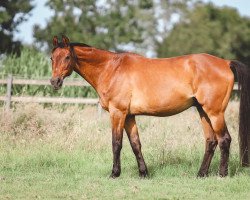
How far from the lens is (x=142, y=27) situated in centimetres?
3259

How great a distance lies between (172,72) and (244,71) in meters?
1.19

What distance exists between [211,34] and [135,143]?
103ft

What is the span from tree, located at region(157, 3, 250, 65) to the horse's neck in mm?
28518

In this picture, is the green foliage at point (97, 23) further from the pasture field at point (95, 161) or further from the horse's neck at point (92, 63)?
the horse's neck at point (92, 63)

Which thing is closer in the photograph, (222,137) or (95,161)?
(222,137)

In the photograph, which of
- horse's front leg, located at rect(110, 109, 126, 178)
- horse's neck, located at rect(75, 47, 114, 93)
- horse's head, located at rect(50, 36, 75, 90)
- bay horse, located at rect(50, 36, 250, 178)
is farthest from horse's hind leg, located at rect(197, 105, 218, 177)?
horse's head, located at rect(50, 36, 75, 90)

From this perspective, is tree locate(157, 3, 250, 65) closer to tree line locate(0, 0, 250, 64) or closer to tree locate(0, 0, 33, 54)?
tree line locate(0, 0, 250, 64)

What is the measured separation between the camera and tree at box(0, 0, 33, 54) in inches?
1052

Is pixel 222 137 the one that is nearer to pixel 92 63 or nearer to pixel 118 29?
pixel 92 63

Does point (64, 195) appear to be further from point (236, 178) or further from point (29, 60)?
point (29, 60)

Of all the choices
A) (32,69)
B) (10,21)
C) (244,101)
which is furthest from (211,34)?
(244,101)

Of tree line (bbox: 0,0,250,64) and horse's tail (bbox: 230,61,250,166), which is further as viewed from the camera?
tree line (bbox: 0,0,250,64)

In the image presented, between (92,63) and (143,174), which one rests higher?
(92,63)

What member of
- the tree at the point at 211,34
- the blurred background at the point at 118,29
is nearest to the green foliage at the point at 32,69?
the blurred background at the point at 118,29
